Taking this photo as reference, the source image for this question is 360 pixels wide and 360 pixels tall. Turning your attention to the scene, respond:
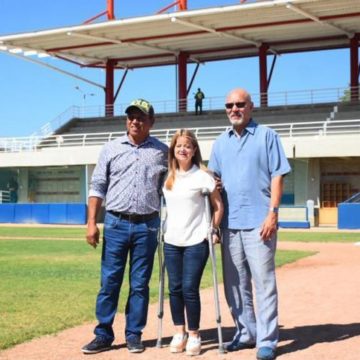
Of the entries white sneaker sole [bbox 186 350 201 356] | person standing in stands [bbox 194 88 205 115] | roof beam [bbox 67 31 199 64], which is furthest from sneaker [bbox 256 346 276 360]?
person standing in stands [bbox 194 88 205 115]

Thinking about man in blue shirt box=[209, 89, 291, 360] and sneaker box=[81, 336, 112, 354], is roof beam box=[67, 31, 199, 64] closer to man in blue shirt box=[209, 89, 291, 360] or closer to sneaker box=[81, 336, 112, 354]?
man in blue shirt box=[209, 89, 291, 360]

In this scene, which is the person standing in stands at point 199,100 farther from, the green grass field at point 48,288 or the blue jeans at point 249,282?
the blue jeans at point 249,282

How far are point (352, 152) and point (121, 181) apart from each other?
A: 31479mm

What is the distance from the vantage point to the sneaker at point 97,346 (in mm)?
6781

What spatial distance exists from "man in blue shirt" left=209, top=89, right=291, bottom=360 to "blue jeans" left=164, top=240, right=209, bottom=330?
1.02 feet

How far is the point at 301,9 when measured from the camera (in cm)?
3847

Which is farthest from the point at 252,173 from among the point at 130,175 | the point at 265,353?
the point at 265,353

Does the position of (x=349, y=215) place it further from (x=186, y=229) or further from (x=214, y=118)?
(x=186, y=229)

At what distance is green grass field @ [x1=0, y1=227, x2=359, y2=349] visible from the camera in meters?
8.22

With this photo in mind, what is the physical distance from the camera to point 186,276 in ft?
22.1

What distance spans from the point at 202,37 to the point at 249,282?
39986 millimetres

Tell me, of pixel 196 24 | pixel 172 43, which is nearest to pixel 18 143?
pixel 172 43

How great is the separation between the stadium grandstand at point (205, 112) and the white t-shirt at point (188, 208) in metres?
29.9

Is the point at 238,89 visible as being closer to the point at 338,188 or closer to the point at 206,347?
the point at 206,347
